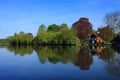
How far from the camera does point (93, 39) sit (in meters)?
82.8

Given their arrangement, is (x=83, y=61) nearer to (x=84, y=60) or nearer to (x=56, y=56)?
(x=84, y=60)

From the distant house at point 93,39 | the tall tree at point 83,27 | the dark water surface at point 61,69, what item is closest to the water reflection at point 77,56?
the dark water surface at point 61,69

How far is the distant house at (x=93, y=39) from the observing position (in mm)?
80838

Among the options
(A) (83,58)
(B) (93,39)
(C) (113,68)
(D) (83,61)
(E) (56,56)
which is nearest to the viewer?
(C) (113,68)

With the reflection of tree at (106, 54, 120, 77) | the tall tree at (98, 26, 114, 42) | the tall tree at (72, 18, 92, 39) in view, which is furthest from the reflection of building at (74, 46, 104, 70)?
the tall tree at (72, 18, 92, 39)

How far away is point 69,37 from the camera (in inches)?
2859

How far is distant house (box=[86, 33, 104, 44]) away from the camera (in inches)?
3183

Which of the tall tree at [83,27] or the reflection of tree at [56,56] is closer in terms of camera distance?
the reflection of tree at [56,56]

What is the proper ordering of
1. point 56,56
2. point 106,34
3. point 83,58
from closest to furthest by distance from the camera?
point 83,58, point 56,56, point 106,34

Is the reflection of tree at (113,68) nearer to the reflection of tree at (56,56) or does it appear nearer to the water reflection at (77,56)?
the water reflection at (77,56)

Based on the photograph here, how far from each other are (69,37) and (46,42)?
694 inches

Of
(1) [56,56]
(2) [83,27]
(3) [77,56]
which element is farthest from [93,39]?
(1) [56,56]

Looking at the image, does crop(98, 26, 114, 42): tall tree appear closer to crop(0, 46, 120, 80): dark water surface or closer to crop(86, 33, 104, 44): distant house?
crop(86, 33, 104, 44): distant house

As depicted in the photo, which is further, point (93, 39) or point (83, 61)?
point (93, 39)
